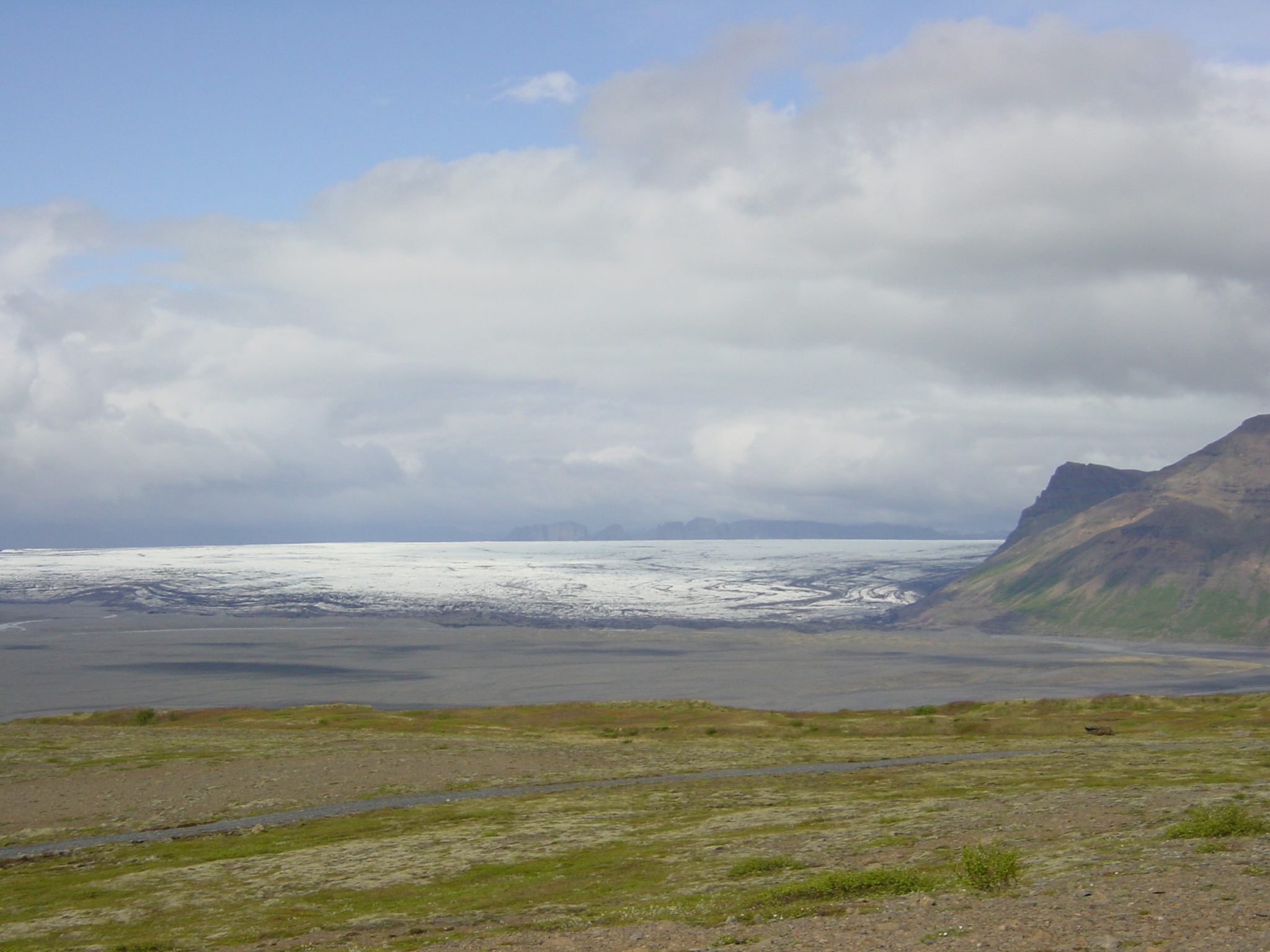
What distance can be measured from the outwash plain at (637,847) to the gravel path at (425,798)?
158cm

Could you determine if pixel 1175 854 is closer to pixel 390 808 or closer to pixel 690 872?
pixel 690 872

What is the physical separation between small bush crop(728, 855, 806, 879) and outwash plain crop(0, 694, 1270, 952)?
0.11 m

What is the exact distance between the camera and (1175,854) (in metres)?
28.7

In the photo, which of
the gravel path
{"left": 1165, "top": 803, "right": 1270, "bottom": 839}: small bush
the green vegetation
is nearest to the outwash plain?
{"left": 1165, "top": 803, "right": 1270, "bottom": 839}: small bush

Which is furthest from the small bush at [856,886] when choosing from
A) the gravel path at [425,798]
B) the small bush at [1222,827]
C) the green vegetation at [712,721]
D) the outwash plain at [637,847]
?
the green vegetation at [712,721]

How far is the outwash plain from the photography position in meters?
24.1

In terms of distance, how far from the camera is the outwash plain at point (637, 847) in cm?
2408

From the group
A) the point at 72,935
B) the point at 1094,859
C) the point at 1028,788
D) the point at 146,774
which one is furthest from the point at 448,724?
the point at 1094,859

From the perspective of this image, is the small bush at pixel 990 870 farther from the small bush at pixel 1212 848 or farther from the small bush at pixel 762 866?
the small bush at pixel 762 866

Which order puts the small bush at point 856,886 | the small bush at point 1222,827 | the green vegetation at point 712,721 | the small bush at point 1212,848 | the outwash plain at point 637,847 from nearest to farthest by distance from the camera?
1. the outwash plain at point 637,847
2. the small bush at point 856,886
3. the small bush at point 1212,848
4. the small bush at point 1222,827
5. the green vegetation at point 712,721

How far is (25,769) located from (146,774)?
31.3 ft

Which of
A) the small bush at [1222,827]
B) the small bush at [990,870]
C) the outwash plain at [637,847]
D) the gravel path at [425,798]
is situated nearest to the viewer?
the outwash plain at [637,847]

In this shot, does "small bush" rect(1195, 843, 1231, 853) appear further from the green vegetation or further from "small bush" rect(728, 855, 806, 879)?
the green vegetation

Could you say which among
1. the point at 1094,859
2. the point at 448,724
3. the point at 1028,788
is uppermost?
the point at 1094,859
